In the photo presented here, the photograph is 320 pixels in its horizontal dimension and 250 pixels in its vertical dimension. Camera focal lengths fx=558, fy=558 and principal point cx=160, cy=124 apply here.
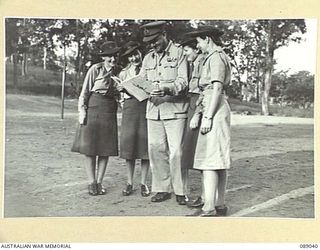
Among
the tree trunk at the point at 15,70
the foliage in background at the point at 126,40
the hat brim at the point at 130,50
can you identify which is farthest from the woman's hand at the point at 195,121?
the tree trunk at the point at 15,70

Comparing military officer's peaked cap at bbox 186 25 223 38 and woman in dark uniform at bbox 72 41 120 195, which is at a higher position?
military officer's peaked cap at bbox 186 25 223 38

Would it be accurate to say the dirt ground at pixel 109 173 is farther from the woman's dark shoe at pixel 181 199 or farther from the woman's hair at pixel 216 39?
the woman's hair at pixel 216 39

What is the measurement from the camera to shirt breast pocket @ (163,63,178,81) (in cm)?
267

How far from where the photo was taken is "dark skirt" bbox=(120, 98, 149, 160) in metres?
2.71

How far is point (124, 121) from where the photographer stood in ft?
8.93

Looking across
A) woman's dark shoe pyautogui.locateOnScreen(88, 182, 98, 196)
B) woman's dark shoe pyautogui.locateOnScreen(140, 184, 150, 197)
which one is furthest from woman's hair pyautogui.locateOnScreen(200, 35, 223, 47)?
woman's dark shoe pyautogui.locateOnScreen(88, 182, 98, 196)

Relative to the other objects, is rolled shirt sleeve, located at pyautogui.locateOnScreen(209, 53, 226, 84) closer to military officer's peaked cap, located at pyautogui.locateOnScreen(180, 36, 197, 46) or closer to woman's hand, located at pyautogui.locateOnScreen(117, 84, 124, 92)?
military officer's peaked cap, located at pyautogui.locateOnScreen(180, 36, 197, 46)

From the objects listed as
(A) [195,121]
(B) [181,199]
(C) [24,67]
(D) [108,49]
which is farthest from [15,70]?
(B) [181,199]

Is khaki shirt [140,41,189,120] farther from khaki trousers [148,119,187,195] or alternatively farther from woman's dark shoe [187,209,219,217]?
woman's dark shoe [187,209,219,217]

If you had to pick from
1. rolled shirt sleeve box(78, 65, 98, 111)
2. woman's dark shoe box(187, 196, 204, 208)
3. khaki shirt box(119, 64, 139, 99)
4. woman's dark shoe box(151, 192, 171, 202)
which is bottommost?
woman's dark shoe box(187, 196, 204, 208)

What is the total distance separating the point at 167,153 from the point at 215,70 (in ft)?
1.52

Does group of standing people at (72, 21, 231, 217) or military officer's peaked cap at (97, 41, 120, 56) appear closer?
group of standing people at (72, 21, 231, 217)

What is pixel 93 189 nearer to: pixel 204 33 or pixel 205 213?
pixel 205 213

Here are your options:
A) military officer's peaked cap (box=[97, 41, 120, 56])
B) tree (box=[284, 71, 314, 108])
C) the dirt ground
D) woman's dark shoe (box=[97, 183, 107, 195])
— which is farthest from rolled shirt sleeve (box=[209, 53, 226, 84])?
woman's dark shoe (box=[97, 183, 107, 195])
